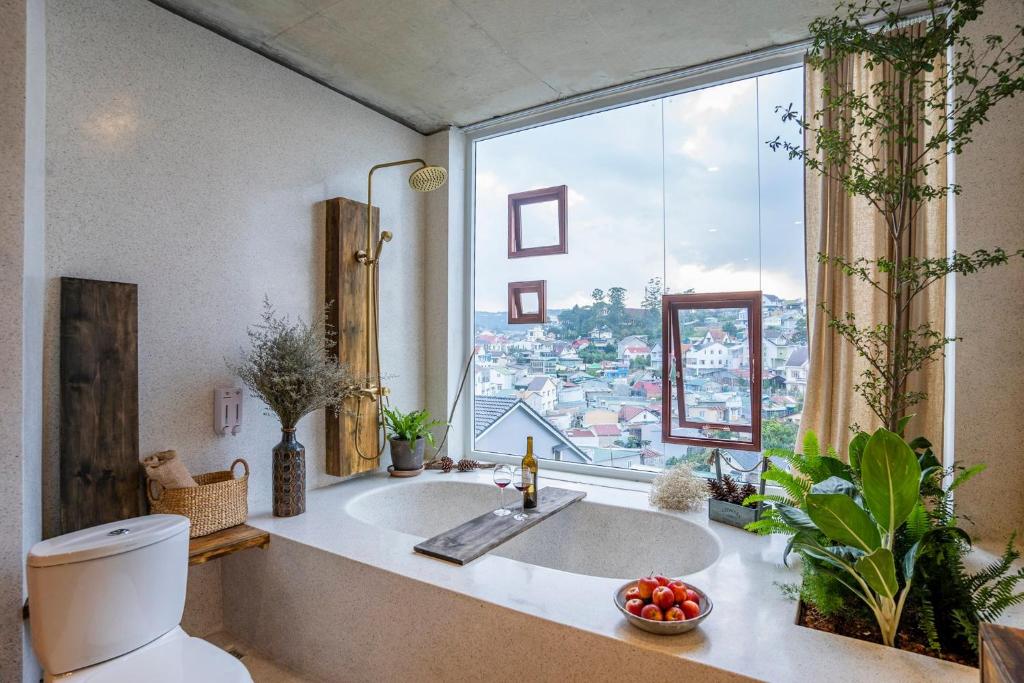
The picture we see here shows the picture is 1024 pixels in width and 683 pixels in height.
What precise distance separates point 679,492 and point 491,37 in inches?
88.6

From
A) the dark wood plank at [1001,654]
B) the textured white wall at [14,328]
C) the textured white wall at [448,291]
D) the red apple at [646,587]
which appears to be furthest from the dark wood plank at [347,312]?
the dark wood plank at [1001,654]

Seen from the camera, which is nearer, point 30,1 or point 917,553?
point 917,553

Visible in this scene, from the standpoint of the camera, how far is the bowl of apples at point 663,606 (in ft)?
4.75

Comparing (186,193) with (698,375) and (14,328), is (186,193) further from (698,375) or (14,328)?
(698,375)

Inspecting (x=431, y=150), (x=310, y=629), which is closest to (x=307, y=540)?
(x=310, y=629)

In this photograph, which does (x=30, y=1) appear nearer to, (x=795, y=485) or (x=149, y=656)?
(x=149, y=656)

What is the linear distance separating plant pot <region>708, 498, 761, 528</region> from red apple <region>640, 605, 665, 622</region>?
917 mm

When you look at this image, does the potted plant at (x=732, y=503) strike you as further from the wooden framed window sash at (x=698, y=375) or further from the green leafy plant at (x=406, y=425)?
the green leafy plant at (x=406, y=425)

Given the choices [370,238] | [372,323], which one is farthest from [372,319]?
[370,238]

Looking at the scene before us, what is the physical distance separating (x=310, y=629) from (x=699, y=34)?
9.79 ft

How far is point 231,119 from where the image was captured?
2.47 metres

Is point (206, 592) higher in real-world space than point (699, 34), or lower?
lower

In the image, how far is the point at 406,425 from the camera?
3.20 metres

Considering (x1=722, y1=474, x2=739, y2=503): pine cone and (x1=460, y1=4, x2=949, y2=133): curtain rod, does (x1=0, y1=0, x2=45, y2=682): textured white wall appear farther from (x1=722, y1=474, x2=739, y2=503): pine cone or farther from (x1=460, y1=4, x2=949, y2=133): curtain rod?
(x1=722, y1=474, x2=739, y2=503): pine cone
